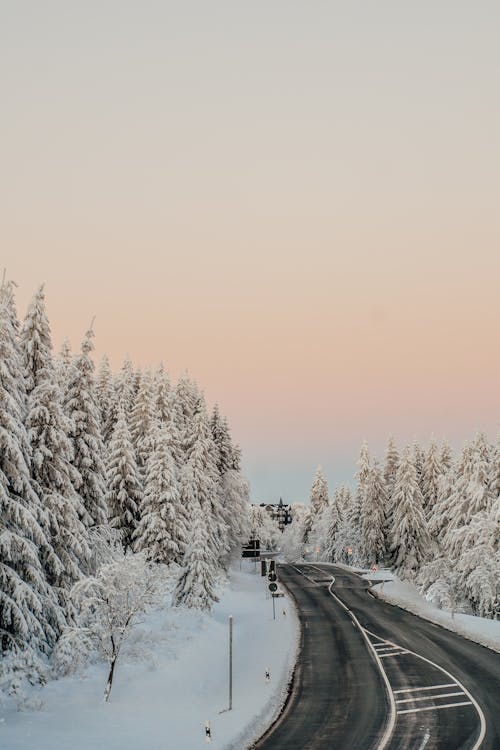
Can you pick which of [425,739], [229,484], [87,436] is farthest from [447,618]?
[229,484]

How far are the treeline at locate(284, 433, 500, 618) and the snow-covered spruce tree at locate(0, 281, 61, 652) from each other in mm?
25341

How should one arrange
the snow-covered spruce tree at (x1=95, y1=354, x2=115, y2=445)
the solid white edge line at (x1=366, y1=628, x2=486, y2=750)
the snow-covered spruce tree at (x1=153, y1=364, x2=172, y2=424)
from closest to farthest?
the solid white edge line at (x1=366, y1=628, x2=486, y2=750) < the snow-covered spruce tree at (x1=95, y1=354, x2=115, y2=445) < the snow-covered spruce tree at (x1=153, y1=364, x2=172, y2=424)

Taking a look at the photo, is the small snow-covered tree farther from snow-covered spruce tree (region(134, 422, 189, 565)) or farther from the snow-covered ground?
snow-covered spruce tree (region(134, 422, 189, 565))

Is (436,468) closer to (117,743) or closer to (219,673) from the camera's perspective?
(219,673)

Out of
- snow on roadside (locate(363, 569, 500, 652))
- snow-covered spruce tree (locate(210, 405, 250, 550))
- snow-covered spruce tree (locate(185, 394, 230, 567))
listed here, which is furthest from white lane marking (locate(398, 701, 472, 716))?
snow-covered spruce tree (locate(210, 405, 250, 550))

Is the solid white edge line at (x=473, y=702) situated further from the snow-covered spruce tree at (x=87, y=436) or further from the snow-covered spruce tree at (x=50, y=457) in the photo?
the snow-covered spruce tree at (x=87, y=436)

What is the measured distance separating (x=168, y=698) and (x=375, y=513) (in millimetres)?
57532

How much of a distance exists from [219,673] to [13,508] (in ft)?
40.2

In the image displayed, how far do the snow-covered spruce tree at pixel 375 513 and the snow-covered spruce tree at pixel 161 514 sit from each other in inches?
1473

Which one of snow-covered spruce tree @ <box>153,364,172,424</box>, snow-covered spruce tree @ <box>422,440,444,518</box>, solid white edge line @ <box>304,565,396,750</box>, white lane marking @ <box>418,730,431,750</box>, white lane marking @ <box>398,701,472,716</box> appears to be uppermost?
snow-covered spruce tree @ <box>153,364,172,424</box>

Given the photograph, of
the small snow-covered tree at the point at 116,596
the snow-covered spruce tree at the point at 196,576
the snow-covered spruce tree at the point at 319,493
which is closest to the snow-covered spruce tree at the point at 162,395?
the snow-covered spruce tree at the point at 196,576

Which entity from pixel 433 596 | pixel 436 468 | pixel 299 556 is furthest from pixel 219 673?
pixel 299 556

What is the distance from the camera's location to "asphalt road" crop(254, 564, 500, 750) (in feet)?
55.2

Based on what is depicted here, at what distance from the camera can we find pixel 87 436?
30.2 meters
